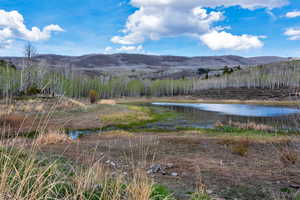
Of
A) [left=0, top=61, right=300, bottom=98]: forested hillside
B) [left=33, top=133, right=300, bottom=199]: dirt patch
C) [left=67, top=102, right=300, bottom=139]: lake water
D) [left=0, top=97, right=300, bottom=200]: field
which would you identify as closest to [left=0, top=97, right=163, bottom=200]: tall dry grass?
[left=0, top=97, right=300, bottom=200]: field

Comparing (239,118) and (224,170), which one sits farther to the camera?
(239,118)

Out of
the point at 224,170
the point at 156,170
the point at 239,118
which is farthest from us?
the point at 239,118

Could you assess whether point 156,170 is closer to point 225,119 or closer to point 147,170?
point 147,170

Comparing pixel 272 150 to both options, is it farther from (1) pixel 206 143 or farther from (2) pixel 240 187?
(2) pixel 240 187

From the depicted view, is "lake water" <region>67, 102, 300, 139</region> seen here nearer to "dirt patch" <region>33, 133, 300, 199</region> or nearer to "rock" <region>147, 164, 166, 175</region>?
"dirt patch" <region>33, 133, 300, 199</region>

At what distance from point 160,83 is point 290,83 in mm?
58189

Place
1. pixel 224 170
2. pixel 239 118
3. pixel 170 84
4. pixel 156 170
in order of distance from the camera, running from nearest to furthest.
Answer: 1. pixel 156 170
2. pixel 224 170
3. pixel 239 118
4. pixel 170 84

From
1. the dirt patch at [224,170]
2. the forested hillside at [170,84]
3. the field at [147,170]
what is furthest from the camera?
the forested hillside at [170,84]

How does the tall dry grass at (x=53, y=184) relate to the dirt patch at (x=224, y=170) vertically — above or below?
above

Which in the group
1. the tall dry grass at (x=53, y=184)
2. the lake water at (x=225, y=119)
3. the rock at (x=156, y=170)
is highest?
the tall dry grass at (x=53, y=184)

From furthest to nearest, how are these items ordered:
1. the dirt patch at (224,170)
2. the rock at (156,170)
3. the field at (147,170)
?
the rock at (156,170) < the dirt patch at (224,170) < the field at (147,170)

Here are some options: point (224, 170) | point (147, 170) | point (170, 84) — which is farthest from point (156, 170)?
point (170, 84)

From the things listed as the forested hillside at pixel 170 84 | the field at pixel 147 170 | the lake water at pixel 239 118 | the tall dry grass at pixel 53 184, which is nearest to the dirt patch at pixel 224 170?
the field at pixel 147 170

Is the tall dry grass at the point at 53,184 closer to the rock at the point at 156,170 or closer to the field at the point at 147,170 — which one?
the field at the point at 147,170
